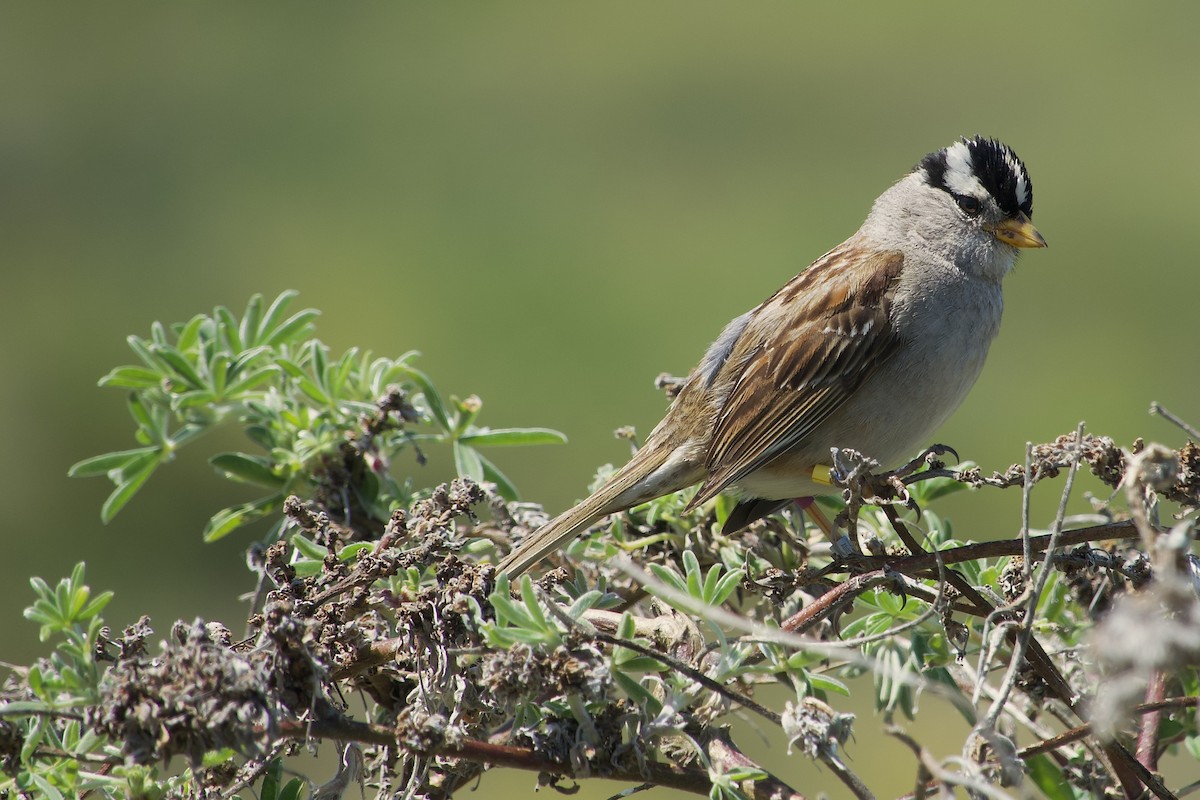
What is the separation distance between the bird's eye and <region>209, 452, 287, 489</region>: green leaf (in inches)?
81.9

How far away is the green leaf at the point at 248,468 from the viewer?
2.67 meters

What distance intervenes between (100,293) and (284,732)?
319 inches

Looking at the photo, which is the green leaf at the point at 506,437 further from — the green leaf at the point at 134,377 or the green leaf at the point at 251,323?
the green leaf at the point at 134,377

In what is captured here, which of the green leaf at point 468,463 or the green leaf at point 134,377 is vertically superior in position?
the green leaf at point 134,377

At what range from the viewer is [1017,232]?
356cm

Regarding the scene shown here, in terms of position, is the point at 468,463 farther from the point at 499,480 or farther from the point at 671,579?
the point at 671,579

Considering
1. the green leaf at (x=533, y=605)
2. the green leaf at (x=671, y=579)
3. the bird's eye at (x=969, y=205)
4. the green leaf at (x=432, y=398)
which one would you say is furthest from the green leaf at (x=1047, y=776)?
the bird's eye at (x=969, y=205)

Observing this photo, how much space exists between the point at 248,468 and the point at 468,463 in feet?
1.54

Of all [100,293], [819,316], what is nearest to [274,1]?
[100,293]

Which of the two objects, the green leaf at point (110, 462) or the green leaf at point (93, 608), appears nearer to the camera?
the green leaf at point (93, 608)

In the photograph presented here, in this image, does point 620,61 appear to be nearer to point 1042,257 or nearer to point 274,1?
point 274,1

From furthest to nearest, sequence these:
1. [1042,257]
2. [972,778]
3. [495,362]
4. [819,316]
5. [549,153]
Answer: [549,153] < [1042,257] < [495,362] < [819,316] < [972,778]

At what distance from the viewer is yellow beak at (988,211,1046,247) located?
3533 mm

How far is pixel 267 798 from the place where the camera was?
1.94 metres
